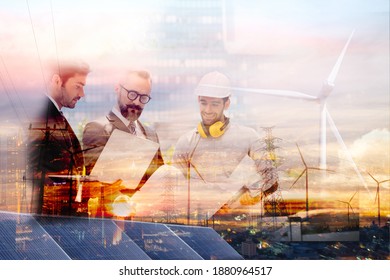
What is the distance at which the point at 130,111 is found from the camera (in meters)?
11.6

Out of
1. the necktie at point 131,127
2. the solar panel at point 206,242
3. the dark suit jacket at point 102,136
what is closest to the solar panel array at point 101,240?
the solar panel at point 206,242

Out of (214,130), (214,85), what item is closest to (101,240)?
(214,130)

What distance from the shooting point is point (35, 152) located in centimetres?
1176

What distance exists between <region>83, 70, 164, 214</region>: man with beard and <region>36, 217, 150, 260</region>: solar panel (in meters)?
0.76

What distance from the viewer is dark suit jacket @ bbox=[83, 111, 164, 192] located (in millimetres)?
11617

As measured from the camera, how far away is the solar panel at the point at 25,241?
11.2 meters

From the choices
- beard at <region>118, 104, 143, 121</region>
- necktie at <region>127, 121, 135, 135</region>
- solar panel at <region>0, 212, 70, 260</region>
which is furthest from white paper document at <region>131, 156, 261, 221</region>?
solar panel at <region>0, 212, 70, 260</region>

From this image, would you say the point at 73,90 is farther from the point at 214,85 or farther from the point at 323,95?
the point at 323,95

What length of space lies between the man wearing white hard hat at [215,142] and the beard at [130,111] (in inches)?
22.3

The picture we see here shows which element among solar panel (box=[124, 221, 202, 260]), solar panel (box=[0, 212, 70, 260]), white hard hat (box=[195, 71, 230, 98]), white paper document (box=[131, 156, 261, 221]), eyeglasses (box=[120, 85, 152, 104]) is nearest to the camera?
solar panel (box=[0, 212, 70, 260])

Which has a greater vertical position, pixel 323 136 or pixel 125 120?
pixel 125 120

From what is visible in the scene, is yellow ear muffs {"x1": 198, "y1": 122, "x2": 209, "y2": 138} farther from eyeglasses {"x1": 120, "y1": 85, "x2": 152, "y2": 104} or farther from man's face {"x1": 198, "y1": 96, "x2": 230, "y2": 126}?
eyeglasses {"x1": 120, "y1": 85, "x2": 152, "y2": 104}

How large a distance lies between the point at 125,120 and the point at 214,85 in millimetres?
1061
